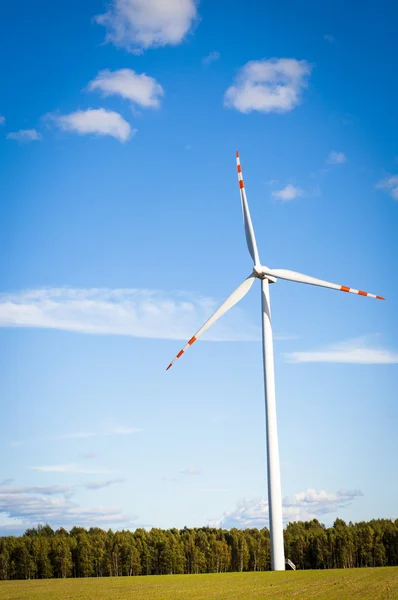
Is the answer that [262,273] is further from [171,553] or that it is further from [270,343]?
[171,553]

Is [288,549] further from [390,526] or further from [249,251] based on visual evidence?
[249,251]

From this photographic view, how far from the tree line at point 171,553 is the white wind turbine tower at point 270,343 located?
88.0 metres

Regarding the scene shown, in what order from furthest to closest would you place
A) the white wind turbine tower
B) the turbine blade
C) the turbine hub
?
the turbine blade, the turbine hub, the white wind turbine tower

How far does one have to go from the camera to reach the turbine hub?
5844 cm

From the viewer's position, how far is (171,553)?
134625 millimetres

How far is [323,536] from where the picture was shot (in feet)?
449

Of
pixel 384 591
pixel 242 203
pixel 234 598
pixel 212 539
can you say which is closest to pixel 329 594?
pixel 384 591

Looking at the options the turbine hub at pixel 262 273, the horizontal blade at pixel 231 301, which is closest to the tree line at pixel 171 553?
the horizontal blade at pixel 231 301

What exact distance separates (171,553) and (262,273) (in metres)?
94.2

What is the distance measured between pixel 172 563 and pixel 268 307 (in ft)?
307

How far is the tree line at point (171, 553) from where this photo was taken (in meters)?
130

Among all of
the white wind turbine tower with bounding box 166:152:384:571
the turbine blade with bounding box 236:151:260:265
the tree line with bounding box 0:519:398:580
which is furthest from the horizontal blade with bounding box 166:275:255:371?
the tree line with bounding box 0:519:398:580

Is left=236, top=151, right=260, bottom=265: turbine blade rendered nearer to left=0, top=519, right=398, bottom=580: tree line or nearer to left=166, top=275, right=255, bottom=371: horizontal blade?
left=166, top=275, right=255, bottom=371: horizontal blade

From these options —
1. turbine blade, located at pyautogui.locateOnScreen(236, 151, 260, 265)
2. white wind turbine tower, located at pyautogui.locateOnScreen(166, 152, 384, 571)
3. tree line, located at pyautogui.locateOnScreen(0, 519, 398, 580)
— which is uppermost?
turbine blade, located at pyautogui.locateOnScreen(236, 151, 260, 265)
